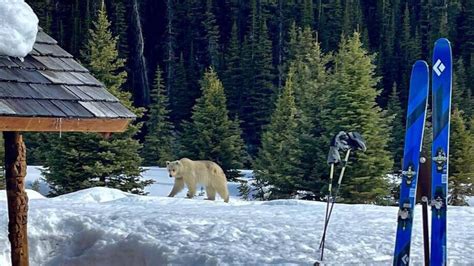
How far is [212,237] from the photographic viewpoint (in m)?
7.13

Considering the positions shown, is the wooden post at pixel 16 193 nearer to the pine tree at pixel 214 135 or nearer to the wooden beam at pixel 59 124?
the wooden beam at pixel 59 124

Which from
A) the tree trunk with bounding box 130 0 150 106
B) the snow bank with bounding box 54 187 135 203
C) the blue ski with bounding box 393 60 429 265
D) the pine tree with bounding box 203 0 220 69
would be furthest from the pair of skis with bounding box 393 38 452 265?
the pine tree with bounding box 203 0 220 69

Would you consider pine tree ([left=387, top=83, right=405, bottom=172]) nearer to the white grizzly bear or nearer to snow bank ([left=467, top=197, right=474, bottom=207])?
snow bank ([left=467, top=197, right=474, bottom=207])

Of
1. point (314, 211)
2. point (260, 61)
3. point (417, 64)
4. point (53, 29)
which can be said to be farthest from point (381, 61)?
point (417, 64)

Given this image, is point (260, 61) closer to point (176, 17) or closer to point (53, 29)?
point (176, 17)

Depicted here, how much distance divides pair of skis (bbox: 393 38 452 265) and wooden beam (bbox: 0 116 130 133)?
215 centimetres

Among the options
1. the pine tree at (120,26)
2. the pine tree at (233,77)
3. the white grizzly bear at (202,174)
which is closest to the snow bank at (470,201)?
the white grizzly bear at (202,174)

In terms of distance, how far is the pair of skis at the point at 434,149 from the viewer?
555cm

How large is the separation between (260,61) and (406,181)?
34.9m

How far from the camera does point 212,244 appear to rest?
6.89 meters

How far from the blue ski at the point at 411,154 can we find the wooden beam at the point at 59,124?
2124 mm

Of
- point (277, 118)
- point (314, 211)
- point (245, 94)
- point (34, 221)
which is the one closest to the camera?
point (34, 221)

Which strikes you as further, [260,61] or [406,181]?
[260,61]

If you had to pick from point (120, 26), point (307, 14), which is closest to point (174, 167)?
point (120, 26)
